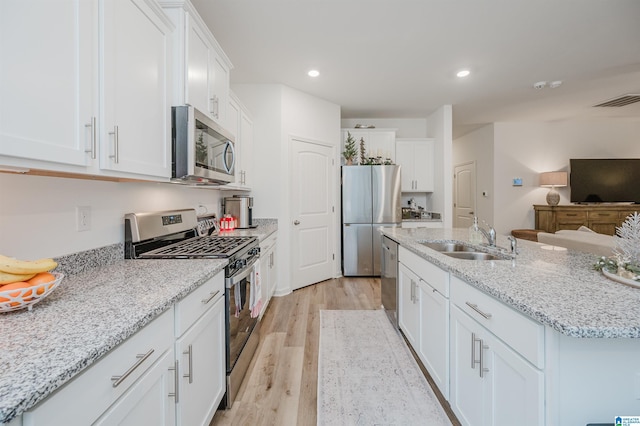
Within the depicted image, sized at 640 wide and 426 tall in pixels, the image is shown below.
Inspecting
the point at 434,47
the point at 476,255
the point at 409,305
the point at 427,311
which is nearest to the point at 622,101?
the point at 434,47

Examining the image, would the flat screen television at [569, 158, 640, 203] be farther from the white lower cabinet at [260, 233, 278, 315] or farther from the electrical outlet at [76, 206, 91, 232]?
the electrical outlet at [76, 206, 91, 232]

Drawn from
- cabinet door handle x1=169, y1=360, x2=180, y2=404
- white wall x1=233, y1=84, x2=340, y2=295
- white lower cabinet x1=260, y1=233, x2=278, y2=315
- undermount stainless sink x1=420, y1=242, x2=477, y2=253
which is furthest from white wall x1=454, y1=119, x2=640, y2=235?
cabinet door handle x1=169, y1=360, x2=180, y2=404

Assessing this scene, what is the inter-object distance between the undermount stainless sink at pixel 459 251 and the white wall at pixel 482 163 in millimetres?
4252

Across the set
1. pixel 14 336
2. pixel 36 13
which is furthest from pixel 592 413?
pixel 36 13

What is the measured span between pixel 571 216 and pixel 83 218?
6907 mm

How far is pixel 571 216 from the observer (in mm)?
5359

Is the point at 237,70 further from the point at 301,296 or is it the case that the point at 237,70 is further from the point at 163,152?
the point at 301,296

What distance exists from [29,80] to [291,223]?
3139mm

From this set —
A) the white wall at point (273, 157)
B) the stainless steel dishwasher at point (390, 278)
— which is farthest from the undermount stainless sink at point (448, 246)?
the white wall at point (273, 157)

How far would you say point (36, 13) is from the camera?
2.84 feet

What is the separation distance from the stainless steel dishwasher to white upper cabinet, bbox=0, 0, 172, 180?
1962 millimetres

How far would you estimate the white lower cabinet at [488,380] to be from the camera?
3.16ft

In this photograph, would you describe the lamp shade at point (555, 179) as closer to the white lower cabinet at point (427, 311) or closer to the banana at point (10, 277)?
the white lower cabinet at point (427, 311)

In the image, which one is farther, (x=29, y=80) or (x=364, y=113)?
(x=364, y=113)
